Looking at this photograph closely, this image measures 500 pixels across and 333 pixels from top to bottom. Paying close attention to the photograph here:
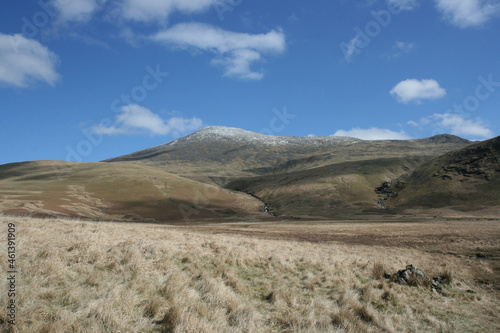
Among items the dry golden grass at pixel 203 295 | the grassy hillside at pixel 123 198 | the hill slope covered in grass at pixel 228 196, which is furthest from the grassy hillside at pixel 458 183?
the dry golden grass at pixel 203 295

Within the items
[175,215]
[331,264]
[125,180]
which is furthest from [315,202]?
[331,264]

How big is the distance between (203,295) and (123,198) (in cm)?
8957

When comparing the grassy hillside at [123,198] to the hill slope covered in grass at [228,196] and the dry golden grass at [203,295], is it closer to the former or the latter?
the hill slope covered in grass at [228,196]

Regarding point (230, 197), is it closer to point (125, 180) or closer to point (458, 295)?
point (125, 180)

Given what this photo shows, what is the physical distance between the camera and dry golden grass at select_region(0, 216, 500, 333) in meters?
6.22

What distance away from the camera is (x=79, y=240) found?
10266mm

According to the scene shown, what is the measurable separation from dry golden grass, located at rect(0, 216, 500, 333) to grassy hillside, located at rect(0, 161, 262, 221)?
57.4m

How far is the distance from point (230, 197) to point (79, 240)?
103 metres

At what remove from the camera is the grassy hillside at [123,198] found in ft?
220

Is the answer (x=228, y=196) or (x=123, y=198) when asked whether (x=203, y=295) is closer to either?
(x=123, y=198)

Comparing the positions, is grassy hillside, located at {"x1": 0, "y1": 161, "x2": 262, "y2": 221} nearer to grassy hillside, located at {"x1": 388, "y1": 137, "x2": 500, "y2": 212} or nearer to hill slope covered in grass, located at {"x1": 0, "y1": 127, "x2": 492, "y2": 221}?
hill slope covered in grass, located at {"x1": 0, "y1": 127, "x2": 492, "y2": 221}

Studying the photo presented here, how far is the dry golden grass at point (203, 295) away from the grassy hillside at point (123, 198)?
188 ft

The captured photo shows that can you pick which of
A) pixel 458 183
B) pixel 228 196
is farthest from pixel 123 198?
pixel 458 183

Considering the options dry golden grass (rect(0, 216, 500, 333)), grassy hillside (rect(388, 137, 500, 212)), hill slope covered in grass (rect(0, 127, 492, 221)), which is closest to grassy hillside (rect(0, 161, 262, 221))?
hill slope covered in grass (rect(0, 127, 492, 221))
